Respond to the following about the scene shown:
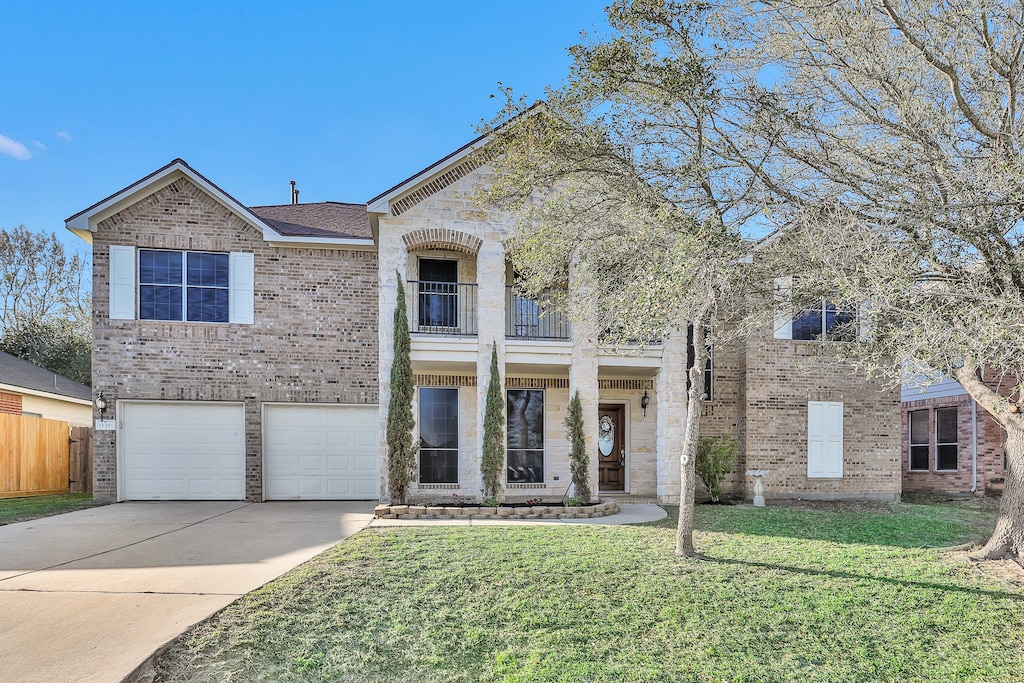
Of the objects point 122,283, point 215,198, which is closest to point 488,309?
point 215,198

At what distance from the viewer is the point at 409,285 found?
1349 centimetres

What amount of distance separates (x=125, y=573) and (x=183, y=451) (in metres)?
6.89

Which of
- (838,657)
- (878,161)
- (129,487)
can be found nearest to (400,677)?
(838,657)

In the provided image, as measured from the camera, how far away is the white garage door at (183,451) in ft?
42.0

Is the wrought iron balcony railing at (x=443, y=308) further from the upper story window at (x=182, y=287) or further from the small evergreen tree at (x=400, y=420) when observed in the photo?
the upper story window at (x=182, y=287)

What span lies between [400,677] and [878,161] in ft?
23.5

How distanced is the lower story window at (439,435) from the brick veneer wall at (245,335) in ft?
3.98

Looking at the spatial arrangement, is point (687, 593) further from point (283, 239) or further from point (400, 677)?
point (283, 239)

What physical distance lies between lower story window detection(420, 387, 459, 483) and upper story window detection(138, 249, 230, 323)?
4.64m

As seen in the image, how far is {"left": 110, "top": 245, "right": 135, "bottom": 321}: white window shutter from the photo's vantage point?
41.2 ft

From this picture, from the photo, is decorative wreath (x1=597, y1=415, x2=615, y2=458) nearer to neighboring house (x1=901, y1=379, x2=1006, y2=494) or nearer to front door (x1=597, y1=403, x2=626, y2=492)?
front door (x1=597, y1=403, x2=626, y2=492)

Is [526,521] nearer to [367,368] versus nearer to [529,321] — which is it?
[529,321]

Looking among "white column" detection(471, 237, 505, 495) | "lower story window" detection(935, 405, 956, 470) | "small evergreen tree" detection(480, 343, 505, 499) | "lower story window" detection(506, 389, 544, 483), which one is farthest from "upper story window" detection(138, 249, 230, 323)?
"lower story window" detection(935, 405, 956, 470)

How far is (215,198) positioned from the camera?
12953 mm
